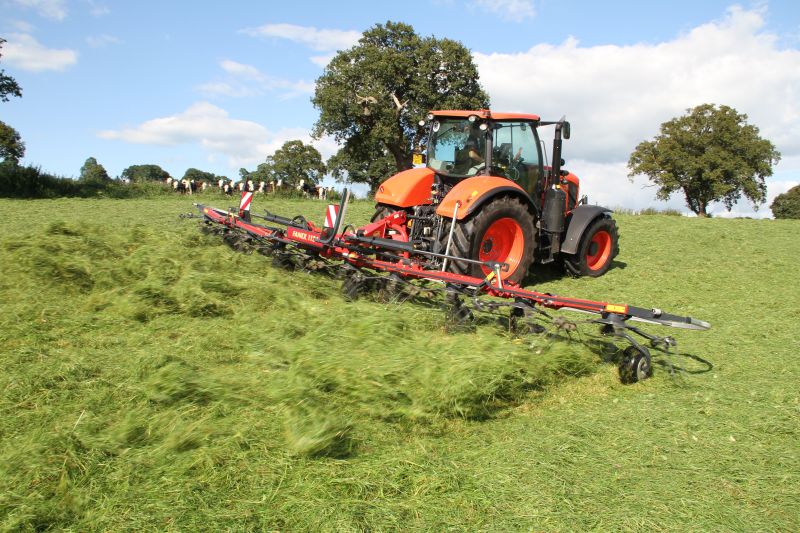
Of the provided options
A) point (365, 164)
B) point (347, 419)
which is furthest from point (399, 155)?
point (347, 419)

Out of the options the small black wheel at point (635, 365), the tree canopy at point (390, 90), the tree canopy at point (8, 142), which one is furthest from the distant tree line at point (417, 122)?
the small black wheel at point (635, 365)

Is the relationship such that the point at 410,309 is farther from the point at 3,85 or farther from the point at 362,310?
the point at 3,85

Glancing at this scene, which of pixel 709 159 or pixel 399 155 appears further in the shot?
pixel 709 159

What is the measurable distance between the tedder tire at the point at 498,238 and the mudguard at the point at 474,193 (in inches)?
4.3

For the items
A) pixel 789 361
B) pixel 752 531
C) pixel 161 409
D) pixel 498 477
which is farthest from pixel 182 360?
pixel 789 361

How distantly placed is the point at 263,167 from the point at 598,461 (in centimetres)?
6177

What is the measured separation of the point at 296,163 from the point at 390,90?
3085cm

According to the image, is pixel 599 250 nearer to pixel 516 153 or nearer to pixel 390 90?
pixel 516 153

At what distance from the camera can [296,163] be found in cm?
5928

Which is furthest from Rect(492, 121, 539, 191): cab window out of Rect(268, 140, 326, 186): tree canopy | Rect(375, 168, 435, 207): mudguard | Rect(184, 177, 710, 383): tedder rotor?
Rect(268, 140, 326, 186): tree canopy

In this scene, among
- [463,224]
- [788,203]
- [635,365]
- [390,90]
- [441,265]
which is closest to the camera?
[635,365]

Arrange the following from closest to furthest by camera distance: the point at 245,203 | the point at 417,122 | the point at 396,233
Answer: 1. the point at 396,233
2. the point at 245,203
3. the point at 417,122

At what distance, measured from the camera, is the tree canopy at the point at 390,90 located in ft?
96.9

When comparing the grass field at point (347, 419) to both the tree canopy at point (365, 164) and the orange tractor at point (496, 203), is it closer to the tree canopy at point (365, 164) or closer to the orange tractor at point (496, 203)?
the orange tractor at point (496, 203)
